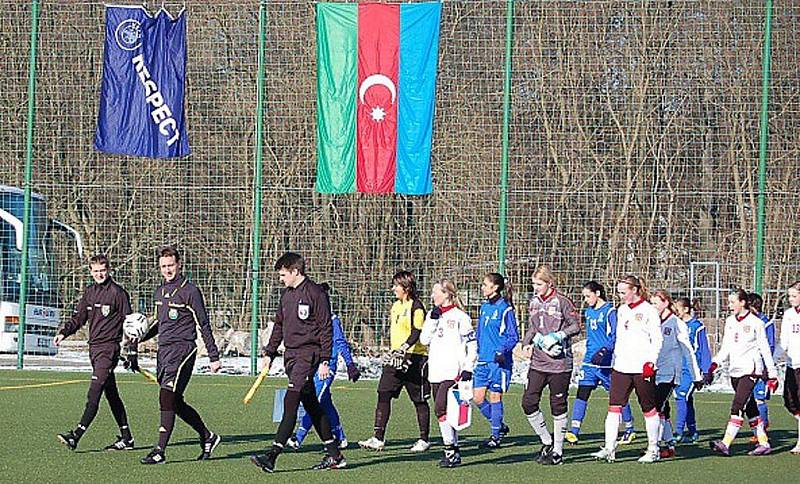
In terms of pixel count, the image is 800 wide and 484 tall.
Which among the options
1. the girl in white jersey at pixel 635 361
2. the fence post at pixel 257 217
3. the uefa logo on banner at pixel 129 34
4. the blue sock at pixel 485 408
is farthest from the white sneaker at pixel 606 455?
the uefa logo on banner at pixel 129 34

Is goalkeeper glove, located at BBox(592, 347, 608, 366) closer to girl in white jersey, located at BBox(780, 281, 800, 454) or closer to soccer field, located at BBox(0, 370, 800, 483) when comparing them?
soccer field, located at BBox(0, 370, 800, 483)

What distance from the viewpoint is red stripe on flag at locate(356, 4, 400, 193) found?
22.5 meters

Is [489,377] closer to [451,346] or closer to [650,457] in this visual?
[451,346]

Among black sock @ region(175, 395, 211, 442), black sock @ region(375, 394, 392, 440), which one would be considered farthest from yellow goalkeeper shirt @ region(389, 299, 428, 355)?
black sock @ region(175, 395, 211, 442)

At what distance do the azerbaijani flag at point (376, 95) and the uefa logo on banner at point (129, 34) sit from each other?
3.14 meters

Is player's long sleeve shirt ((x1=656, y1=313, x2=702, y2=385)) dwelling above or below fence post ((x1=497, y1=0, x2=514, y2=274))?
below

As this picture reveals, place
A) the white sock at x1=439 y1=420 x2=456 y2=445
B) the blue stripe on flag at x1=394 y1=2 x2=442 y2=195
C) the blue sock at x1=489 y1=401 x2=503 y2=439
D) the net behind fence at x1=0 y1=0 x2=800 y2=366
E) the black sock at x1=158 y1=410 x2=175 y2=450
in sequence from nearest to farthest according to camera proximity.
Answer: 1. the black sock at x1=158 y1=410 x2=175 y2=450
2. the white sock at x1=439 y1=420 x2=456 y2=445
3. the blue sock at x1=489 y1=401 x2=503 y2=439
4. the blue stripe on flag at x1=394 y1=2 x2=442 y2=195
5. the net behind fence at x1=0 y1=0 x2=800 y2=366

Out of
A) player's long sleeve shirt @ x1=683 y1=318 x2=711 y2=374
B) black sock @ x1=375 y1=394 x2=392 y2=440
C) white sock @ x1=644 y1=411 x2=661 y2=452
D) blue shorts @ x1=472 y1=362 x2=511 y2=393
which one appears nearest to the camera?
white sock @ x1=644 y1=411 x2=661 y2=452

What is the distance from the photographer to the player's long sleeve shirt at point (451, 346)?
12953mm

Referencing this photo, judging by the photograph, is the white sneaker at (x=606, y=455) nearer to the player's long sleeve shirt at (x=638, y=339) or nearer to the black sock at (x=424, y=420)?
the player's long sleeve shirt at (x=638, y=339)

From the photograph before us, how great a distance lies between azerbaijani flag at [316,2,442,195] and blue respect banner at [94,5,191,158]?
8.12ft

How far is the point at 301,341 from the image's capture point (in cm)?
1216

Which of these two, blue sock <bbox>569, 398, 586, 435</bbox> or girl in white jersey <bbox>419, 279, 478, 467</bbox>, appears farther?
blue sock <bbox>569, 398, 586, 435</bbox>

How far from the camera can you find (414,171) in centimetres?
2233
